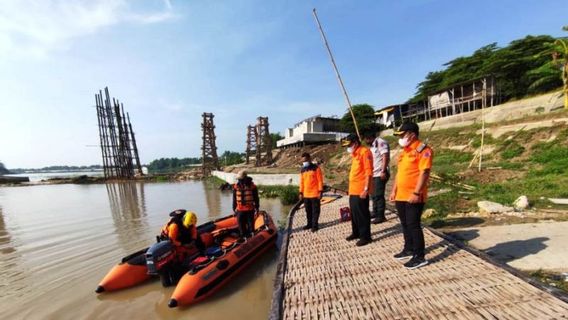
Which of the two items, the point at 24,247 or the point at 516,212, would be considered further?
the point at 24,247

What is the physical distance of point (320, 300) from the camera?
3291 mm

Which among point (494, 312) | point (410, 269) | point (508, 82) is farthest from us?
point (508, 82)

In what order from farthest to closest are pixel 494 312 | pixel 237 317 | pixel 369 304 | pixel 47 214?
pixel 47 214 → pixel 237 317 → pixel 369 304 → pixel 494 312

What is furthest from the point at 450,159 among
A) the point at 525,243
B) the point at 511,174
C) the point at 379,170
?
the point at 525,243

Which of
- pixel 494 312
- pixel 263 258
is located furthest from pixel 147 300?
pixel 494 312

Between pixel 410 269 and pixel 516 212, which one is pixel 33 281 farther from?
pixel 516 212

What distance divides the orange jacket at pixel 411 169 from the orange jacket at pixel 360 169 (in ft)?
2.70

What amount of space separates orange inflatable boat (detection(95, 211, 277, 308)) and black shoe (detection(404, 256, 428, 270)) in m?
3.06

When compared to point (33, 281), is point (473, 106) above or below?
above

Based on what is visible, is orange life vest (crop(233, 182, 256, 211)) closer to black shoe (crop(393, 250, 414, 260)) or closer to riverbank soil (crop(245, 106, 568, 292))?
black shoe (crop(393, 250, 414, 260))

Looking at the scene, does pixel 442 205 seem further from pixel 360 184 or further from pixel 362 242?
pixel 360 184

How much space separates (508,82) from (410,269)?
2969 centimetres

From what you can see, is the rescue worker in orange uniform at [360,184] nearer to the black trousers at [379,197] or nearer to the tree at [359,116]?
the black trousers at [379,197]

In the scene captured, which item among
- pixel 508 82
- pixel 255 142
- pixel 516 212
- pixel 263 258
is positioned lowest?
pixel 263 258
